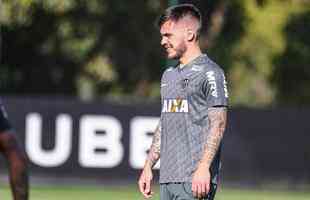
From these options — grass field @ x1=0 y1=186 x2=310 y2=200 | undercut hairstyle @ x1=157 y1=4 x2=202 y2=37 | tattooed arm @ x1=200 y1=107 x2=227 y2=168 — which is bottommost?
grass field @ x1=0 y1=186 x2=310 y2=200

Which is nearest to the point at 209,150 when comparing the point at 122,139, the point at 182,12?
the point at 182,12

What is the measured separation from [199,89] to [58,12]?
2559 cm

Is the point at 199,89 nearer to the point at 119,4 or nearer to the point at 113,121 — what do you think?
the point at 113,121

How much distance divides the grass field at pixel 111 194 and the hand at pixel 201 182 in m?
11.4

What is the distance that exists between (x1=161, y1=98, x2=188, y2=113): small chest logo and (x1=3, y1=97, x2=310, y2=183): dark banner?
50.0 ft

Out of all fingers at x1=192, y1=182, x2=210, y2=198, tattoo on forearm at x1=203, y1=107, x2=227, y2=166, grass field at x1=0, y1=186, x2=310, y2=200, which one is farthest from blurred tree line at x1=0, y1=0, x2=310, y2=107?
fingers at x1=192, y1=182, x2=210, y2=198

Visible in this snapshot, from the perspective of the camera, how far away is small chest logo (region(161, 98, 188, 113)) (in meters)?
8.15

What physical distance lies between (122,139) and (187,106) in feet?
51.8

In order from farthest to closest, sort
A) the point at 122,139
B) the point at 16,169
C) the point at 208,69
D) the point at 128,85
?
the point at 128,85 < the point at 122,139 < the point at 208,69 < the point at 16,169

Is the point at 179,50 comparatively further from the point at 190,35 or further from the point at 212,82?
the point at 212,82

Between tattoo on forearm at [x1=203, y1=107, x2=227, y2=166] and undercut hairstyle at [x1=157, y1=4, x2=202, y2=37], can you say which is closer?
tattoo on forearm at [x1=203, y1=107, x2=227, y2=166]

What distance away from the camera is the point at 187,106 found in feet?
26.7

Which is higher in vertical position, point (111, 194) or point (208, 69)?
point (208, 69)

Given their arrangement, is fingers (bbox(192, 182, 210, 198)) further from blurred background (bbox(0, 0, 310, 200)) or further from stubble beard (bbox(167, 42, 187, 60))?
blurred background (bbox(0, 0, 310, 200))
